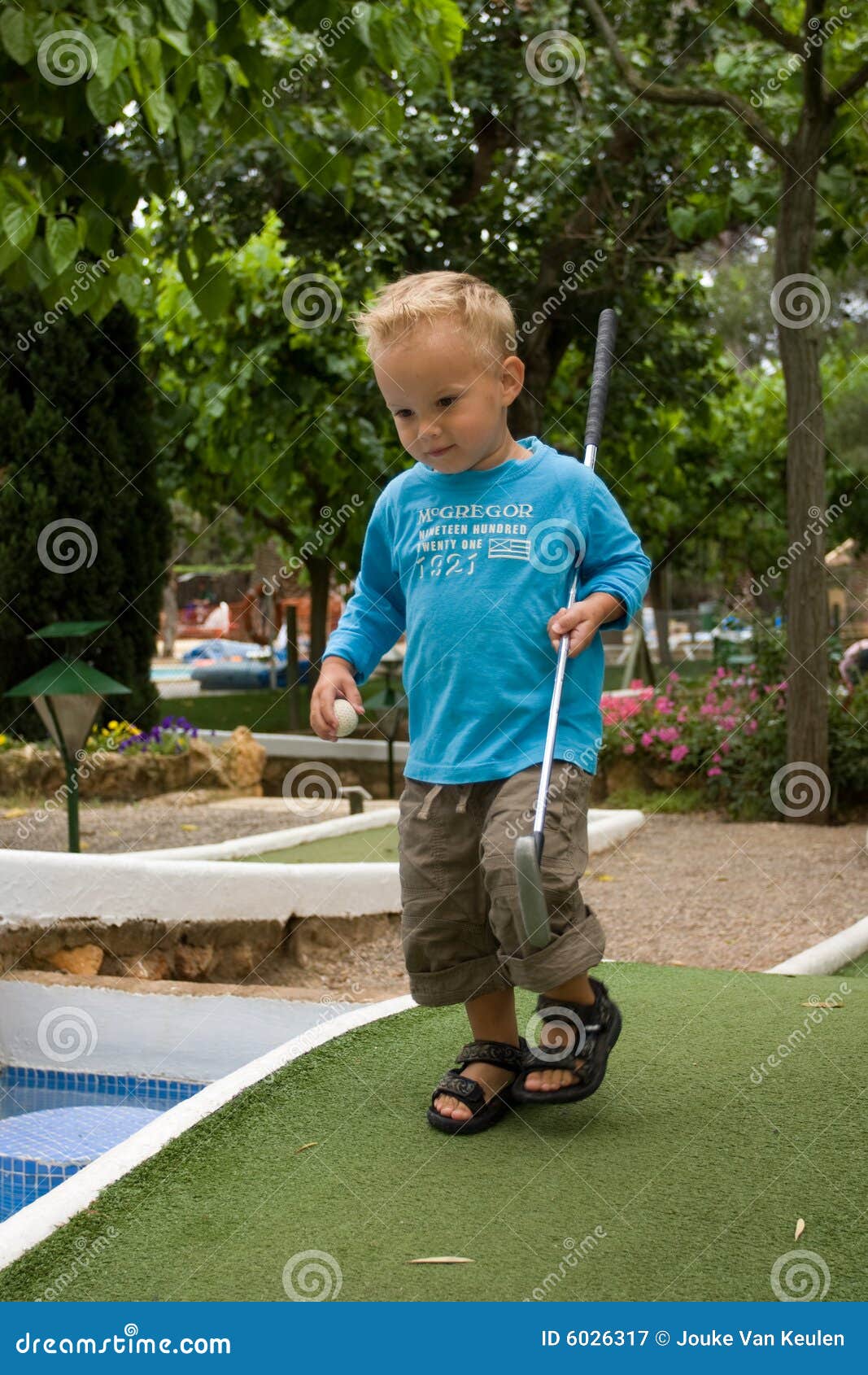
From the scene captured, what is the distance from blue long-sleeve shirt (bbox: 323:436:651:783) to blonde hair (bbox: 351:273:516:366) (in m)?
0.26

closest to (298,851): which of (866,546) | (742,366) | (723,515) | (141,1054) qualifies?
(141,1054)

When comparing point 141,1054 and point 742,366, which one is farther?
point 742,366

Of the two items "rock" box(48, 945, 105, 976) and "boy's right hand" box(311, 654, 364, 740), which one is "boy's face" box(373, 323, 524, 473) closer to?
"boy's right hand" box(311, 654, 364, 740)

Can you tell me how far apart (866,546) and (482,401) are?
82.3 feet

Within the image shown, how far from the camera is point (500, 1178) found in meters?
2.58

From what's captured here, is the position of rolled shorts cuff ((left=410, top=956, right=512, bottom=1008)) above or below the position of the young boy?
below

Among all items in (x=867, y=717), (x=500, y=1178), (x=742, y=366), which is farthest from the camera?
(x=742, y=366)

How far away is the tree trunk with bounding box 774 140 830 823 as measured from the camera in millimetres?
8305

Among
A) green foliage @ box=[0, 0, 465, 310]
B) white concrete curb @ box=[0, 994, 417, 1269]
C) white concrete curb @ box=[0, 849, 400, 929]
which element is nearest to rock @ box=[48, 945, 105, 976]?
white concrete curb @ box=[0, 849, 400, 929]

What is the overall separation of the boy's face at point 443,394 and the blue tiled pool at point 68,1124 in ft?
6.67

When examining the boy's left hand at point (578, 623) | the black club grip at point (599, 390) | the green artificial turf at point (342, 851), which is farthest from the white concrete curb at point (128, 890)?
the boy's left hand at point (578, 623)

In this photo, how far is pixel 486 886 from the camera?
110 inches

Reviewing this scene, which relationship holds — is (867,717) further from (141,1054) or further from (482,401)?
(482,401)

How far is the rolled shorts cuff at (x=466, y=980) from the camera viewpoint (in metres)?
2.97
